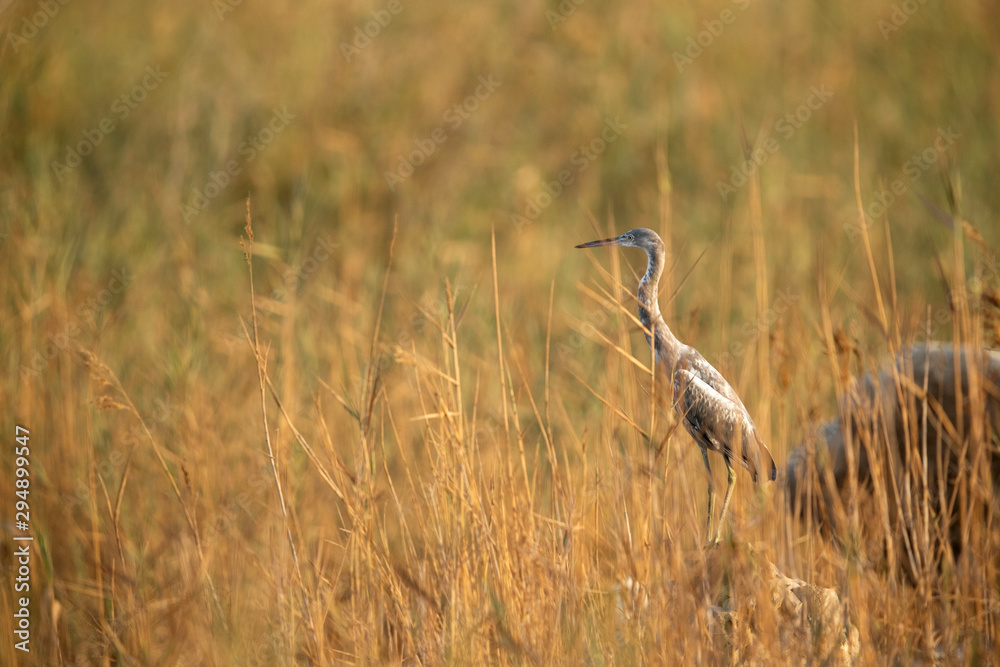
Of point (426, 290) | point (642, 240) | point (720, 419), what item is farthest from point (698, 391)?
point (426, 290)

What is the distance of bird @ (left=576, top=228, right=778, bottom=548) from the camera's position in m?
2.04

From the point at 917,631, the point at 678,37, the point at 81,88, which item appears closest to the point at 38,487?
the point at 917,631

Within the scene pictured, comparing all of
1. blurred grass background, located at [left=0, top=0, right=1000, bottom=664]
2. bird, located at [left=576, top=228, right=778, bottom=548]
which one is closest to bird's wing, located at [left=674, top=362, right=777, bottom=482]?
bird, located at [left=576, top=228, right=778, bottom=548]

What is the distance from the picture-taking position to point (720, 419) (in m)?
2.15

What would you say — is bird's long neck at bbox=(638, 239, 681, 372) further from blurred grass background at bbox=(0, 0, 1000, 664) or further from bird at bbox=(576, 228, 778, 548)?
blurred grass background at bbox=(0, 0, 1000, 664)

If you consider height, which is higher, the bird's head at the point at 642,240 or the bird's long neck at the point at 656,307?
the bird's head at the point at 642,240

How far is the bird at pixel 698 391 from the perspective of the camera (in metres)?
2.04

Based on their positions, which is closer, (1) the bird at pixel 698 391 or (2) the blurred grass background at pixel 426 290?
(1) the bird at pixel 698 391

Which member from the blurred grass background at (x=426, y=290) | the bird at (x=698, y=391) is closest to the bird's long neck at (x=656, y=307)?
the bird at (x=698, y=391)

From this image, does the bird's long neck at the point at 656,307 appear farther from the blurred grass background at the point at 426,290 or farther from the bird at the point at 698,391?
the blurred grass background at the point at 426,290

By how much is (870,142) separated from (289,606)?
7349 millimetres

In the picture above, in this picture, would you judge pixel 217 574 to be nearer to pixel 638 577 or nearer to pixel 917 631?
pixel 638 577

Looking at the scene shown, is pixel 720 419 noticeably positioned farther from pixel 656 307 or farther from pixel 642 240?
pixel 642 240

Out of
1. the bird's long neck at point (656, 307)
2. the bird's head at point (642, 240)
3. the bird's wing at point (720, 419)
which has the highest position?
the bird's head at point (642, 240)
